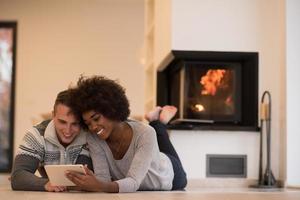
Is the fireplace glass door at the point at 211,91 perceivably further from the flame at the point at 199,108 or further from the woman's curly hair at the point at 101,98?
the woman's curly hair at the point at 101,98

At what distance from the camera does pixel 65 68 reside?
27.5ft

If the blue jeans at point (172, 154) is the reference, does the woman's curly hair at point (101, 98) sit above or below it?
above

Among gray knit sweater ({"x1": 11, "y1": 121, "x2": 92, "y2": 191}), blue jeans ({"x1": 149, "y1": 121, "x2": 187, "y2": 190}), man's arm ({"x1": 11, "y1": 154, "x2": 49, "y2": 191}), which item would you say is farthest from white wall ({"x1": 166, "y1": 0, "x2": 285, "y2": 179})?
man's arm ({"x1": 11, "y1": 154, "x2": 49, "y2": 191})

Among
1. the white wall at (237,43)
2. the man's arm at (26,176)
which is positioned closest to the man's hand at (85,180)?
the man's arm at (26,176)

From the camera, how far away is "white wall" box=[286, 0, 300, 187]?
4605 millimetres

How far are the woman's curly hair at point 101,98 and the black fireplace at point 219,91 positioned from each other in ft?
6.34

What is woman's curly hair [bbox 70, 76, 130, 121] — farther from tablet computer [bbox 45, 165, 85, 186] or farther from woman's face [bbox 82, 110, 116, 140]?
tablet computer [bbox 45, 165, 85, 186]

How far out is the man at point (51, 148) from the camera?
2.83 m

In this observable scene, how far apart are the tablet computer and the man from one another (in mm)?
43

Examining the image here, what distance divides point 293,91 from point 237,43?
600mm

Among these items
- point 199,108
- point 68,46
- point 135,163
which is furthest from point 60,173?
point 68,46

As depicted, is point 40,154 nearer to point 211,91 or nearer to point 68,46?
point 211,91

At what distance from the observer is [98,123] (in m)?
2.83

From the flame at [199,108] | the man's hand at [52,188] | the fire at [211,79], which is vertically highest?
the fire at [211,79]
